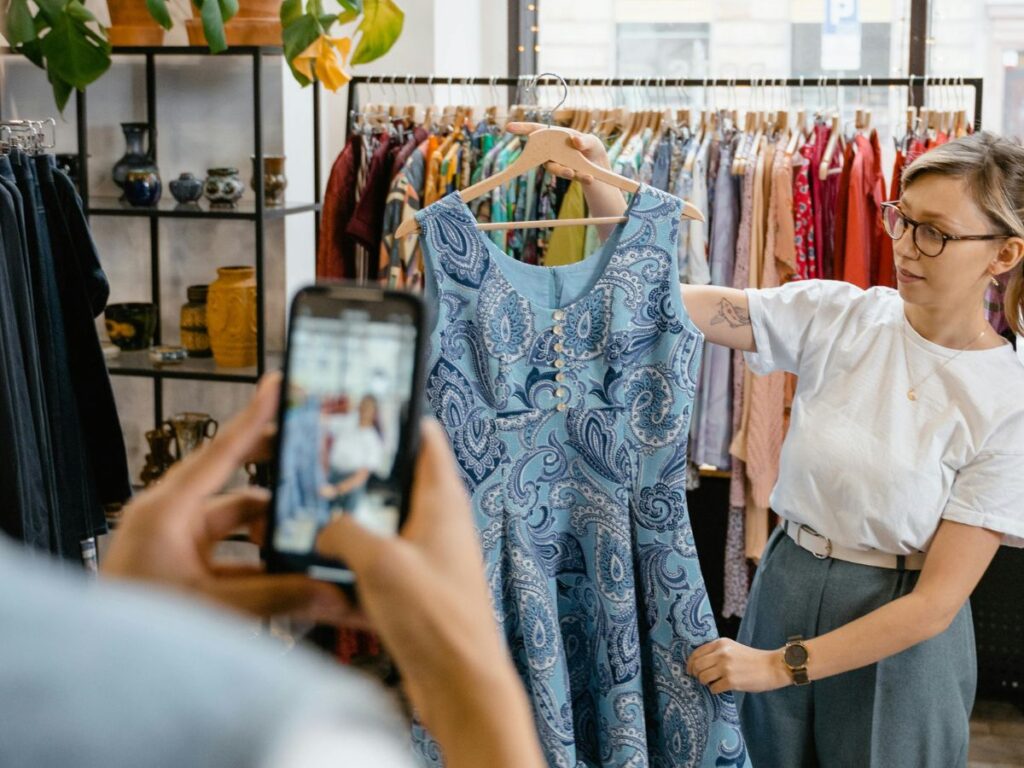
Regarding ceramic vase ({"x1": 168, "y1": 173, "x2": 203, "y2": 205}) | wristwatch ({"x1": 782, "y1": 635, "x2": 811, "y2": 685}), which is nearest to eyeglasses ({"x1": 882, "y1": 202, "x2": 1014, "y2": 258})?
wristwatch ({"x1": 782, "y1": 635, "x2": 811, "y2": 685})

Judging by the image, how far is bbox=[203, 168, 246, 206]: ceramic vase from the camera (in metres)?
3.09

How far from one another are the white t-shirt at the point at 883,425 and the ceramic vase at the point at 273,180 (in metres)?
1.68

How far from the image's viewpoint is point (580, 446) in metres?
1.44

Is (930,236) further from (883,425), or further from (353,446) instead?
(353,446)

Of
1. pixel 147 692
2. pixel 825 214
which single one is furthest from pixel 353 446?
pixel 825 214

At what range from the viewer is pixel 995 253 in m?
1.66

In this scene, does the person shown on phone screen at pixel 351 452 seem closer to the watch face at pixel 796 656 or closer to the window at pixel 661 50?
the watch face at pixel 796 656

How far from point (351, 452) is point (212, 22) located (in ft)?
8.44

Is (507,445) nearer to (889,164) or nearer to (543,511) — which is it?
(543,511)

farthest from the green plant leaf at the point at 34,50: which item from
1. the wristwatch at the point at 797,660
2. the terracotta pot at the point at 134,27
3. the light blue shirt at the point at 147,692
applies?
the light blue shirt at the point at 147,692

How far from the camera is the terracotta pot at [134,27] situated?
10.1 feet

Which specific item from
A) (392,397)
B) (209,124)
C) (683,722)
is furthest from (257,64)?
(392,397)

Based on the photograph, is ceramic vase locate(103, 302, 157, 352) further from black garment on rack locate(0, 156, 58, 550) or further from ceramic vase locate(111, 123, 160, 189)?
black garment on rack locate(0, 156, 58, 550)

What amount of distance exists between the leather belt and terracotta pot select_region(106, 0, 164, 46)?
211cm
